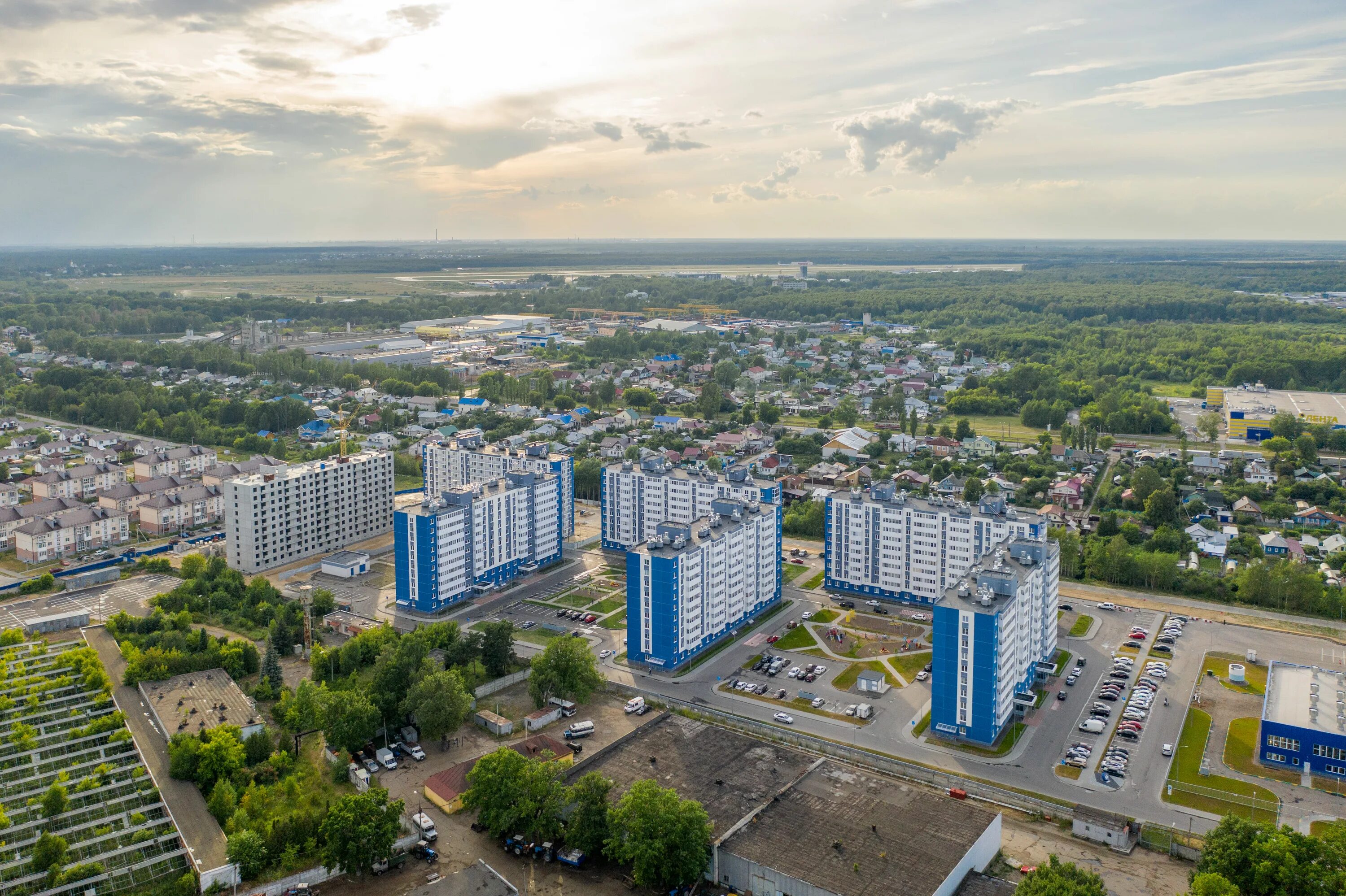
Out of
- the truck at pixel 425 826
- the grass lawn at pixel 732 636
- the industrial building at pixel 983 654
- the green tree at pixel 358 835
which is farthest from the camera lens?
the grass lawn at pixel 732 636

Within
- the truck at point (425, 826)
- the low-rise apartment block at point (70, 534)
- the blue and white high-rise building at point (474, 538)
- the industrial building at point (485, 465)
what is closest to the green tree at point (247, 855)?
the truck at point (425, 826)

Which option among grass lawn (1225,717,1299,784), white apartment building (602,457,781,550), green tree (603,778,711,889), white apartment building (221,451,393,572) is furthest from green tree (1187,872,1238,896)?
white apartment building (221,451,393,572)

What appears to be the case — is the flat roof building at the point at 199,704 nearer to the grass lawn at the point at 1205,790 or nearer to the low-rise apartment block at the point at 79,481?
the low-rise apartment block at the point at 79,481

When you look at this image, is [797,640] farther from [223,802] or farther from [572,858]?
[223,802]

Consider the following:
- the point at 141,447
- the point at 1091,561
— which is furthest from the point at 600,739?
the point at 141,447

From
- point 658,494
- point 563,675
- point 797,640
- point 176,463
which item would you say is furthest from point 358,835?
point 176,463
